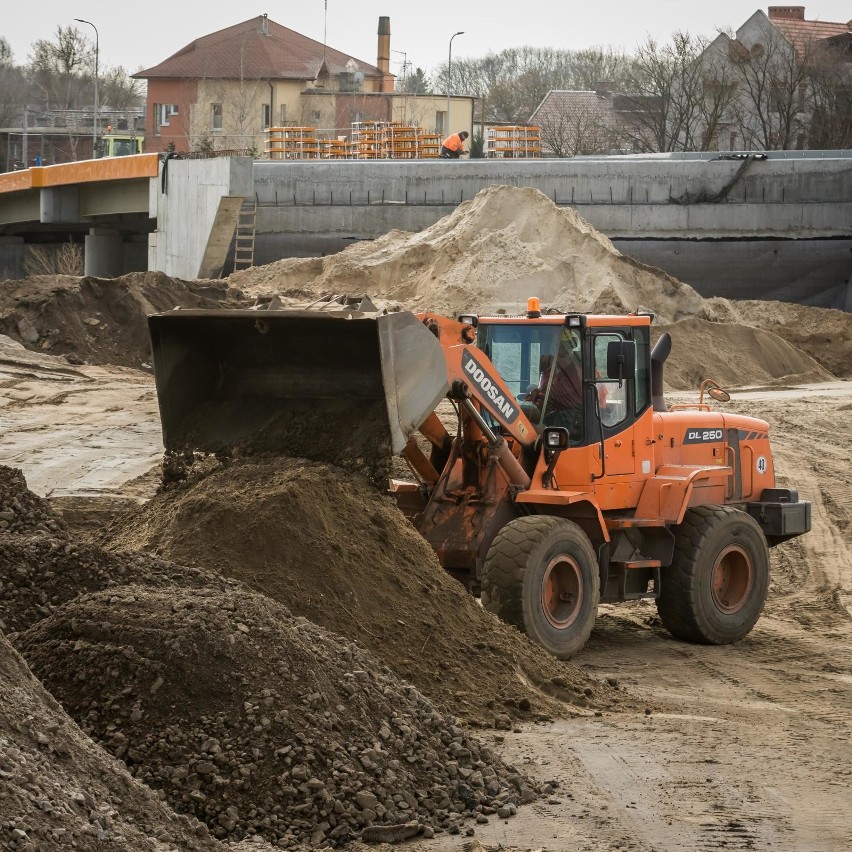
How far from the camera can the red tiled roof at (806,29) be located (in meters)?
63.5

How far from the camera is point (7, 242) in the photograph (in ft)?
152

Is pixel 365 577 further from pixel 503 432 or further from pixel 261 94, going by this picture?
pixel 261 94

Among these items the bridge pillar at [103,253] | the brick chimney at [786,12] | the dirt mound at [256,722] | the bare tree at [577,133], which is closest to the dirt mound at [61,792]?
the dirt mound at [256,722]

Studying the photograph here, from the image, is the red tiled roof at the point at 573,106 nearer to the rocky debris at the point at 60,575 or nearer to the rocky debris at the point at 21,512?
the rocky debris at the point at 21,512

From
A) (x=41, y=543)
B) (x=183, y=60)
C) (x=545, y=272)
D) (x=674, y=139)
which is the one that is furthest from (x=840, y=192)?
(x=183, y=60)

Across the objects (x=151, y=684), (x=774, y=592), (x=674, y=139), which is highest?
(x=674, y=139)

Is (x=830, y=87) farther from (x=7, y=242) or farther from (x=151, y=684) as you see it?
(x=151, y=684)

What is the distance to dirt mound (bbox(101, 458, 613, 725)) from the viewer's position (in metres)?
7.74

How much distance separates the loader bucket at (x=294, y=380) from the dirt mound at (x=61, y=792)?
373 centimetres

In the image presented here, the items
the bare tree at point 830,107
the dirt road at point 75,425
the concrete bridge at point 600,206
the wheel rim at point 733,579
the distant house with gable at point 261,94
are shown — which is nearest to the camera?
the wheel rim at point 733,579

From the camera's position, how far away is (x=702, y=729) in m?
7.71

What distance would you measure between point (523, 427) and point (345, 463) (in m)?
1.35

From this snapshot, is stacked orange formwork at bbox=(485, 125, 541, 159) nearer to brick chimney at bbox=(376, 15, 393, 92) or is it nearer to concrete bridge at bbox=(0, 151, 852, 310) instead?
concrete bridge at bbox=(0, 151, 852, 310)

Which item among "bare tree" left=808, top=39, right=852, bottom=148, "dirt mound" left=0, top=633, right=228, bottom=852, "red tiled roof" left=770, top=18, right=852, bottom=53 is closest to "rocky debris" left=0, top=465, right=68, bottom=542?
"dirt mound" left=0, top=633, right=228, bottom=852
